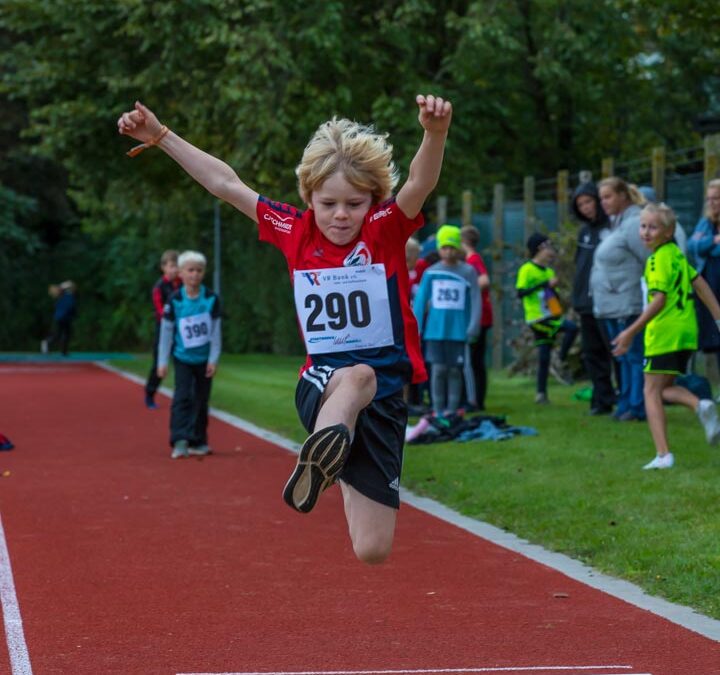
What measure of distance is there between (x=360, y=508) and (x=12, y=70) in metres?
39.1

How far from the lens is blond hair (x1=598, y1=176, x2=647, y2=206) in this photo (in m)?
13.6

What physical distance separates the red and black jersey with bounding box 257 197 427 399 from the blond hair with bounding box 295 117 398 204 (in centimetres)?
11

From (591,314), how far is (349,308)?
944cm

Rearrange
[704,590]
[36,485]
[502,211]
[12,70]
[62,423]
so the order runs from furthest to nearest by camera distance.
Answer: [12,70], [502,211], [62,423], [36,485], [704,590]

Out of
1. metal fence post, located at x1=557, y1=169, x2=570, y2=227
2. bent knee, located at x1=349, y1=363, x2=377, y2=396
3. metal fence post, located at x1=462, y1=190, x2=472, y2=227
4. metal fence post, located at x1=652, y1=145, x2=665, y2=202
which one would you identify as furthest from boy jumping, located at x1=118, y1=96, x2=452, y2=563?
metal fence post, located at x1=462, y1=190, x2=472, y2=227

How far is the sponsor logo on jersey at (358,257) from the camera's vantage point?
19.4ft

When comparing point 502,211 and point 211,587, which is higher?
point 502,211

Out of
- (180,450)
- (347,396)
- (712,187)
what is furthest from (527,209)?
(347,396)

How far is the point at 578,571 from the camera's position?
8.20m

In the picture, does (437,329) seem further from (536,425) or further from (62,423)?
(62,423)

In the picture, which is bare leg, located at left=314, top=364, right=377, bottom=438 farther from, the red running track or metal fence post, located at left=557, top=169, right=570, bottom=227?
metal fence post, located at left=557, top=169, right=570, bottom=227

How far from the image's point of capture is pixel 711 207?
43.1 ft

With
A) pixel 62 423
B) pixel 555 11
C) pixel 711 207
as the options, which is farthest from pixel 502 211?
pixel 711 207

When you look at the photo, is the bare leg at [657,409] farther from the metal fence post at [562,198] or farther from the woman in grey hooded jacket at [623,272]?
the metal fence post at [562,198]
